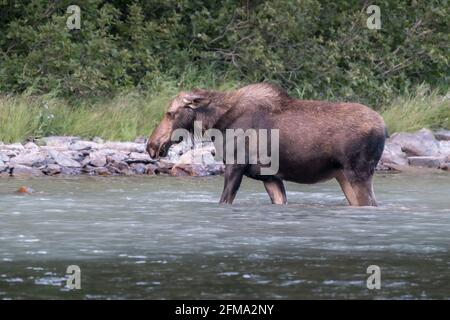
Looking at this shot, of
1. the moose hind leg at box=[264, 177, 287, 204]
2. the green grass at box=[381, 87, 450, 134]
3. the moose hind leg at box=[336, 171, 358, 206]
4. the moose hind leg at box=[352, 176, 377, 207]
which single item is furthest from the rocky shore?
the moose hind leg at box=[352, 176, 377, 207]

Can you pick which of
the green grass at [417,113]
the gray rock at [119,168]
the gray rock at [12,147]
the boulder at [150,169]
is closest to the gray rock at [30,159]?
the gray rock at [12,147]

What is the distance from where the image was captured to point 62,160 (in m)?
20.4

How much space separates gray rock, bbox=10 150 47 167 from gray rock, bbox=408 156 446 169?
655 cm

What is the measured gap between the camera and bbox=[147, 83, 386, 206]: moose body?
14.7m

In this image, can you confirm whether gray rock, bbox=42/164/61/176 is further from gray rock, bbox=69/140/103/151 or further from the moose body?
the moose body

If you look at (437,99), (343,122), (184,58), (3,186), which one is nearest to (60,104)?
(184,58)

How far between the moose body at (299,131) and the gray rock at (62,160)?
5117 millimetres

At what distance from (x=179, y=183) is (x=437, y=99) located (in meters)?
9.19

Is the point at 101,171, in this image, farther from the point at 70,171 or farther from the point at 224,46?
the point at 224,46

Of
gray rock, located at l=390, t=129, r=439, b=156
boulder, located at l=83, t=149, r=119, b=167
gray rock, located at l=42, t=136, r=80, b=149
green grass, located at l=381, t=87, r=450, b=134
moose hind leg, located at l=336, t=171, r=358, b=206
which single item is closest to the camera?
moose hind leg, located at l=336, t=171, r=358, b=206

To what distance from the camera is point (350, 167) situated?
1470 cm

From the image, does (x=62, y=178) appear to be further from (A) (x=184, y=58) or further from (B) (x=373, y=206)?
(A) (x=184, y=58)

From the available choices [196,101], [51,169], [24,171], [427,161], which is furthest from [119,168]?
[427,161]

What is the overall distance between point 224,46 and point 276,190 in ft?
40.5
